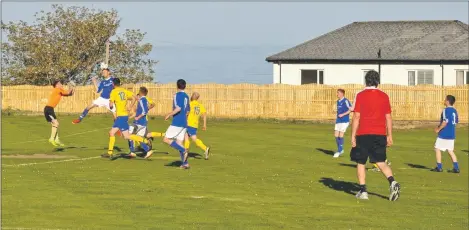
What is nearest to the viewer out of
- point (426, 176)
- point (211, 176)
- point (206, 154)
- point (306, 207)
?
point (306, 207)

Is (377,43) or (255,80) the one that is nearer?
(255,80)

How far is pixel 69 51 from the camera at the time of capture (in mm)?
79688

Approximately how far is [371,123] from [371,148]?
0.49m

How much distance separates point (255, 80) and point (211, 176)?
1630 inches

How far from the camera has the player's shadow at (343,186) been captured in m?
21.1

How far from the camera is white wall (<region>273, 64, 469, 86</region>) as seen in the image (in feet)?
217

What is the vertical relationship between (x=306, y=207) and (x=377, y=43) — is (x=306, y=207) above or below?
below

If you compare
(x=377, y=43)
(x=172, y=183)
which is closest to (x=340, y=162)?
(x=172, y=183)

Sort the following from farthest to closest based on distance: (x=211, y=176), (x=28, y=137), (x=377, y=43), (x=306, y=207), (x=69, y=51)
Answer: (x=69, y=51), (x=377, y=43), (x=28, y=137), (x=211, y=176), (x=306, y=207)

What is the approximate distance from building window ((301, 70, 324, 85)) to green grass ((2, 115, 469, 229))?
1409 inches

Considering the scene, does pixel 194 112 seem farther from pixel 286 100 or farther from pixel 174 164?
pixel 286 100

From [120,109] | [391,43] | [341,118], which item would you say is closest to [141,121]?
[120,109]

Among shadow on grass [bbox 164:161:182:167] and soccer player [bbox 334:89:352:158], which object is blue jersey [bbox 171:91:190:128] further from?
soccer player [bbox 334:89:352:158]

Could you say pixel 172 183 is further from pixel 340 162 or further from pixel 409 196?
pixel 340 162
